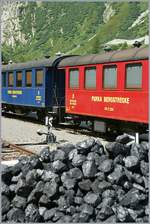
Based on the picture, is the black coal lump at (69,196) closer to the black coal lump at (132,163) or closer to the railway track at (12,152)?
the black coal lump at (132,163)

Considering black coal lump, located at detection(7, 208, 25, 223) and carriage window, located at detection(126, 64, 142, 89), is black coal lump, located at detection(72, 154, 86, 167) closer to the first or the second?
black coal lump, located at detection(7, 208, 25, 223)

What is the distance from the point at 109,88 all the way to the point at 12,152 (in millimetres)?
3889

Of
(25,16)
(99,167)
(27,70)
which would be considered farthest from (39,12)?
(99,167)

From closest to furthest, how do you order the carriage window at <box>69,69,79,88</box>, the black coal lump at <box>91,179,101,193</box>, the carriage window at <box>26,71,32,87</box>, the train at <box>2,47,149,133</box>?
the black coal lump at <box>91,179,101,193</box>
the train at <box>2,47,149,133</box>
the carriage window at <box>69,69,79,88</box>
the carriage window at <box>26,71,32,87</box>

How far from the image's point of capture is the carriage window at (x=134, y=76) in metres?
12.3

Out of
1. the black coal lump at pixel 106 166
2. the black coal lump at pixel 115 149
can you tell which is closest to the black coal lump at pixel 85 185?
the black coal lump at pixel 106 166

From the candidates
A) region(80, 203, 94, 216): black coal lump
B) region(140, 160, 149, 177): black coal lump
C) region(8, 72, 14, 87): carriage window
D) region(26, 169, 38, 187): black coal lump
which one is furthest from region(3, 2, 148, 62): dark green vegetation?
region(80, 203, 94, 216): black coal lump

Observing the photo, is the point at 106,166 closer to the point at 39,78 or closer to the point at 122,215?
the point at 122,215

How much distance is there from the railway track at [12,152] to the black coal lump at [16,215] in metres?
3.90

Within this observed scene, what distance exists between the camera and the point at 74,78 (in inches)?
625

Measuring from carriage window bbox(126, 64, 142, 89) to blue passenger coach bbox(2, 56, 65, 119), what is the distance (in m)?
6.00

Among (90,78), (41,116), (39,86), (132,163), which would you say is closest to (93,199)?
(132,163)

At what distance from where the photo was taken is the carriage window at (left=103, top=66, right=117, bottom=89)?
44.0 feet

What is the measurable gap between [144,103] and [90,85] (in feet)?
9.91
